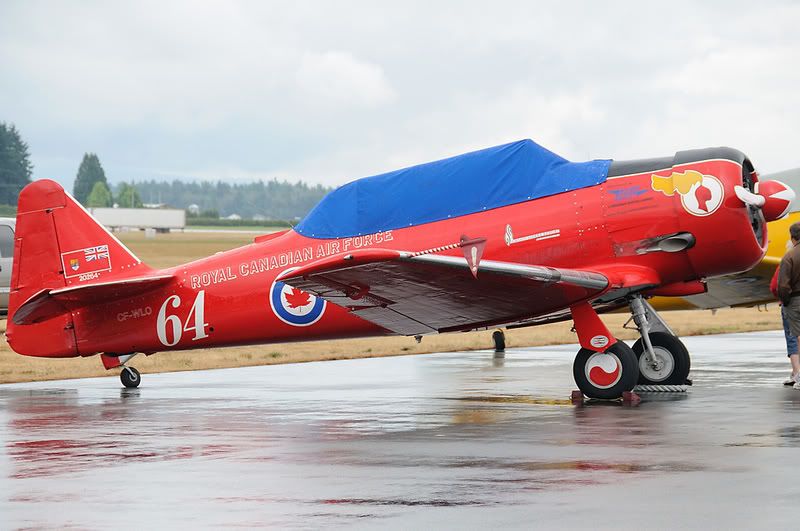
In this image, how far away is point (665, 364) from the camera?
47.3 feet

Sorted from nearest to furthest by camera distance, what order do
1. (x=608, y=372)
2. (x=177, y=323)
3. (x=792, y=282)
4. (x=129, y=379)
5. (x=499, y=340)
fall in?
(x=608, y=372), (x=792, y=282), (x=177, y=323), (x=129, y=379), (x=499, y=340)

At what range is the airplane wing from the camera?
11125 millimetres

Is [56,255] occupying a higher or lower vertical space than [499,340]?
higher

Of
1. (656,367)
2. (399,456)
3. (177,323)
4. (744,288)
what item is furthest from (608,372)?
(177,323)

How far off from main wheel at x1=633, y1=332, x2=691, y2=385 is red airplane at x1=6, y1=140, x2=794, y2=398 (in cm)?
2

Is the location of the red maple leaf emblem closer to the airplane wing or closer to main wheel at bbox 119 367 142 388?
the airplane wing

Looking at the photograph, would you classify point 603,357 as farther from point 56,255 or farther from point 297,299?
point 56,255

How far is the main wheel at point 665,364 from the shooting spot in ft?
47.0

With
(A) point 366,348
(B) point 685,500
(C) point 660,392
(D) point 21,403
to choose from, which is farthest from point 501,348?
(B) point 685,500

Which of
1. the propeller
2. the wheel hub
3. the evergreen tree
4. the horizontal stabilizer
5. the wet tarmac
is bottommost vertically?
the wet tarmac

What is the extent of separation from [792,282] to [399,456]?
6542 millimetres

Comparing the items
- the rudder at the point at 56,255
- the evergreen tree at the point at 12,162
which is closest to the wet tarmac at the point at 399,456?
the rudder at the point at 56,255

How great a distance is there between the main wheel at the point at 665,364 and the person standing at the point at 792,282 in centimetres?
128

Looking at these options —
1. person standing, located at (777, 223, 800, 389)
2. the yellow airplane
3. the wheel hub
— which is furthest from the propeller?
the yellow airplane
